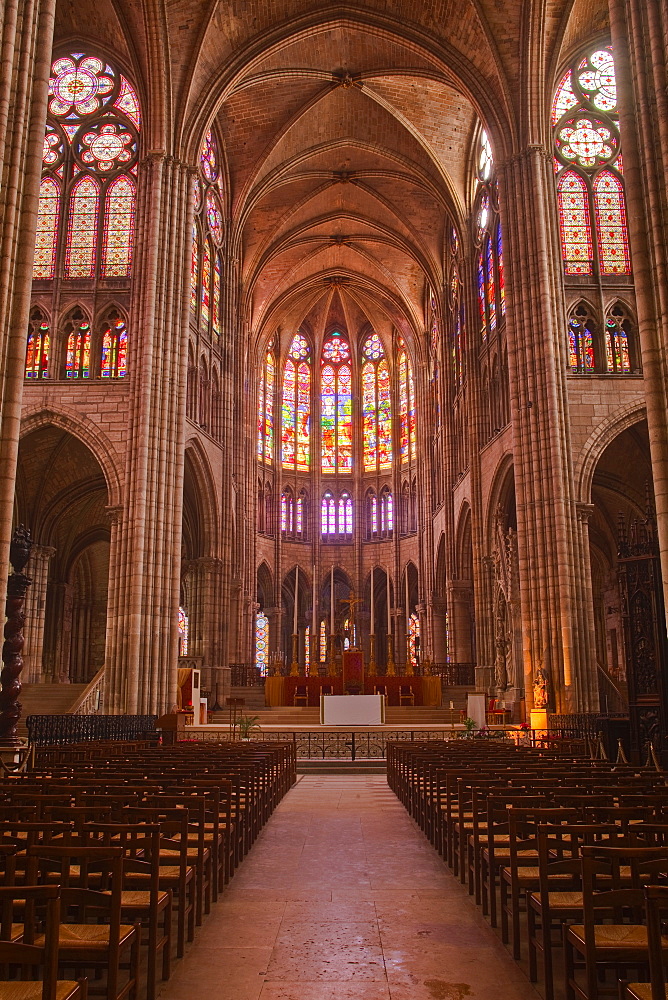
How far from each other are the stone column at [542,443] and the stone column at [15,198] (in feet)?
49.5

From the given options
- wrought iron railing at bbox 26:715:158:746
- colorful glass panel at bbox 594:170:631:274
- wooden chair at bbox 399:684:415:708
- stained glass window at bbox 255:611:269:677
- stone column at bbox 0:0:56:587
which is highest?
colorful glass panel at bbox 594:170:631:274

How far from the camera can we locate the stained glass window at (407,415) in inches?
1907

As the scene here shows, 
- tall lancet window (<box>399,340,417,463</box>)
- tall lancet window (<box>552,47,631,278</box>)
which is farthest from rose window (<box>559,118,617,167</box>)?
tall lancet window (<box>399,340,417,463</box>)

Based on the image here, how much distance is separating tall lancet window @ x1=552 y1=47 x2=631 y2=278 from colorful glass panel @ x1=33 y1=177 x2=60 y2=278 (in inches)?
636

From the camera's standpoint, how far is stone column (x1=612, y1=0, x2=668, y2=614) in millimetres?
12828

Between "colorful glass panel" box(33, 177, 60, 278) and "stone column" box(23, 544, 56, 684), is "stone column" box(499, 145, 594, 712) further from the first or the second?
"stone column" box(23, 544, 56, 684)

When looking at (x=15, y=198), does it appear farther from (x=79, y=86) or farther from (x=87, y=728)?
(x=79, y=86)

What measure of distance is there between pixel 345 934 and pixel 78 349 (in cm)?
2395

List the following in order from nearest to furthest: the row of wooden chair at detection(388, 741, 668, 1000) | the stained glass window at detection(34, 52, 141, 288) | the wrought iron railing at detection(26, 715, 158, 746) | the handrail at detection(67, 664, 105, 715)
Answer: the row of wooden chair at detection(388, 741, 668, 1000) < the wrought iron railing at detection(26, 715, 158, 746) < the handrail at detection(67, 664, 105, 715) < the stained glass window at detection(34, 52, 141, 288)

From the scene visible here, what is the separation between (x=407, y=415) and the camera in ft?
161

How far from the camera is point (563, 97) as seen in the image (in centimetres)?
2795

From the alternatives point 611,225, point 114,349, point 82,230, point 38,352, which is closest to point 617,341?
point 611,225

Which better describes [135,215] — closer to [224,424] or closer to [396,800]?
[224,424]

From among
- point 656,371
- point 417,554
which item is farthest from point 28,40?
point 417,554
